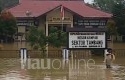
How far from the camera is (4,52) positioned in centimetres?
3045

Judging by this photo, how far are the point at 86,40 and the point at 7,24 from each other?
76.6 ft

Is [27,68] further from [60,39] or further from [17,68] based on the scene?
[60,39]

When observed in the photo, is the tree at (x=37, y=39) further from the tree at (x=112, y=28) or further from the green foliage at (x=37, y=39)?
the tree at (x=112, y=28)

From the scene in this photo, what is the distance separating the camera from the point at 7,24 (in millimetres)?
49219

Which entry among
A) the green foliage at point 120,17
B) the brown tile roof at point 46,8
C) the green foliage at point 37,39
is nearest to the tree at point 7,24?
the brown tile roof at point 46,8

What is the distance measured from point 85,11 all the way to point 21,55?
2929cm

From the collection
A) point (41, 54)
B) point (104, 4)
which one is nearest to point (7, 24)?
point (41, 54)

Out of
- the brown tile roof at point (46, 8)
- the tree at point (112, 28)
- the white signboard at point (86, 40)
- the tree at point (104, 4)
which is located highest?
the tree at point (104, 4)

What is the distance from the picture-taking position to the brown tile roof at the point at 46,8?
5481 cm

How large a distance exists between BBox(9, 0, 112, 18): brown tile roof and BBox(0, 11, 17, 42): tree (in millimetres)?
4732

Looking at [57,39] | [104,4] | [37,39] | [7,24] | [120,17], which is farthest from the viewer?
[104,4]

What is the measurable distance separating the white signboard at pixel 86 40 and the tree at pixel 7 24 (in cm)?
2245

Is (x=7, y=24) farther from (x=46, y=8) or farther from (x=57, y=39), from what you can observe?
(x=57, y=39)

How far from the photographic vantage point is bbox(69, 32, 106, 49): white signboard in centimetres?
2745
